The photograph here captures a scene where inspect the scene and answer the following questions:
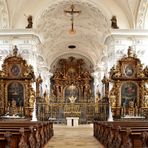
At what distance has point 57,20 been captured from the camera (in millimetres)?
22938

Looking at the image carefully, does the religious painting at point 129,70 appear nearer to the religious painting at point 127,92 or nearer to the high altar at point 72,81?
the religious painting at point 127,92

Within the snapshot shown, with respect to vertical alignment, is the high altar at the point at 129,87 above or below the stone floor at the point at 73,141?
above

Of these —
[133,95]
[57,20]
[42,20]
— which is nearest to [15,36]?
[42,20]

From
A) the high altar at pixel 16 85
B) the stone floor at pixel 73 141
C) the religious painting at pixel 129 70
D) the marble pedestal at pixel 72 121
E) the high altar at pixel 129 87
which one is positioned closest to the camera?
the stone floor at pixel 73 141

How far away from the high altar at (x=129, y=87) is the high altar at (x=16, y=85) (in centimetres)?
405

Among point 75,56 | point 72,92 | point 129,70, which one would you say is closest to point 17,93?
point 129,70

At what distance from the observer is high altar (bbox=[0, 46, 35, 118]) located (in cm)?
1775

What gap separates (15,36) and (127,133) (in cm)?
1343

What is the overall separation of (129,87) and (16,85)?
18.4 ft

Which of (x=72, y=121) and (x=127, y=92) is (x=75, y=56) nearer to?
(x=72, y=121)

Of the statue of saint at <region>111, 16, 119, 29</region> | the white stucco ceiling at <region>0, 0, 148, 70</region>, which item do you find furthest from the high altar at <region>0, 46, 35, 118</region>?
the statue of saint at <region>111, 16, 119, 29</region>

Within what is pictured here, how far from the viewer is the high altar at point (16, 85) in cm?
1775

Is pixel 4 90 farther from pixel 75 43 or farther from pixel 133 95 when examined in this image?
pixel 75 43

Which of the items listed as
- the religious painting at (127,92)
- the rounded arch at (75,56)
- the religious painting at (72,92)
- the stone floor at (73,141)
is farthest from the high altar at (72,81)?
the stone floor at (73,141)
